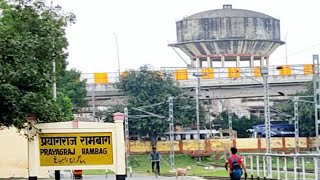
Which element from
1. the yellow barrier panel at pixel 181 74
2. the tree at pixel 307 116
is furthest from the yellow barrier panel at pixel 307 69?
the yellow barrier panel at pixel 181 74

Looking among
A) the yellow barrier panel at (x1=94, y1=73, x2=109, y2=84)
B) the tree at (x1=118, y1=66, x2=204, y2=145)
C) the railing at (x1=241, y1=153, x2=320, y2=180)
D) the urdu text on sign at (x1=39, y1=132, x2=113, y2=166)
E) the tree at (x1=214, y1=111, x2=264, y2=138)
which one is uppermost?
the yellow barrier panel at (x1=94, y1=73, x2=109, y2=84)

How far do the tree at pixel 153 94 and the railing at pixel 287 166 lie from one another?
48.4m

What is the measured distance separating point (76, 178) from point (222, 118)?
6951 centimetres

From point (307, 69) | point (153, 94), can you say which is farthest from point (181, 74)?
point (307, 69)

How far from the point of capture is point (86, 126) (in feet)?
78.4

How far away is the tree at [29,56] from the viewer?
22422mm

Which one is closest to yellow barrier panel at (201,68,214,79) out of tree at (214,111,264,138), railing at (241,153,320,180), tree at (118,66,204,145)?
tree at (118,66,204,145)

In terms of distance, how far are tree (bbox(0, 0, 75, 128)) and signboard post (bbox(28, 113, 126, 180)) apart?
774 millimetres

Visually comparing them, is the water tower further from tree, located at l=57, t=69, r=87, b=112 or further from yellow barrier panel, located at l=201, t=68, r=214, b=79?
tree, located at l=57, t=69, r=87, b=112

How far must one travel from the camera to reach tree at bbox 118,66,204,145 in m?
88.2

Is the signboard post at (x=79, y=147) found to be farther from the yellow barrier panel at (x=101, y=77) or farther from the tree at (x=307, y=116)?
the yellow barrier panel at (x=101, y=77)

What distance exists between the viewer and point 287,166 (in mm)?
30672

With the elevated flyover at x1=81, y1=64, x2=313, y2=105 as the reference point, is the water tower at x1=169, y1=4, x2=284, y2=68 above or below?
above

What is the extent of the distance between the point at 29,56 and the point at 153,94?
2613 inches
